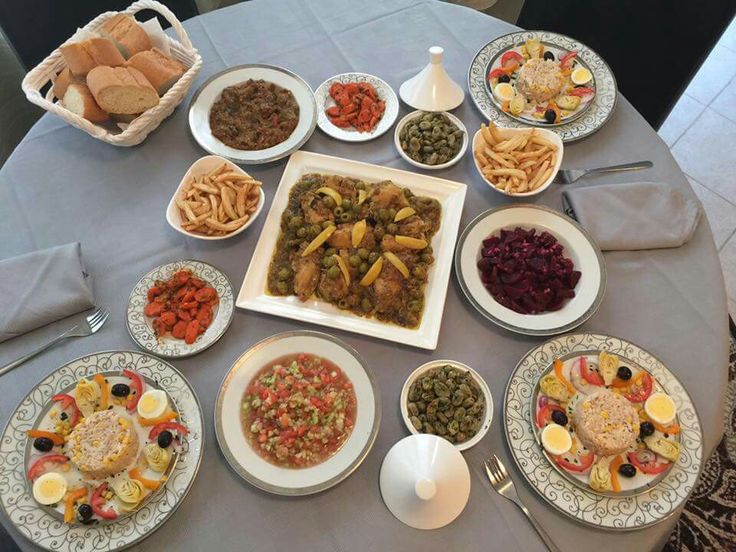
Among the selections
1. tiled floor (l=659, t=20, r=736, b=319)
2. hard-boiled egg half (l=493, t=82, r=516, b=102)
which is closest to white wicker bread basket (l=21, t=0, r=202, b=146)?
hard-boiled egg half (l=493, t=82, r=516, b=102)

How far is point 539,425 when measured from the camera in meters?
1.77

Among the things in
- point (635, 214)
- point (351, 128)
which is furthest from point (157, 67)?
point (635, 214)

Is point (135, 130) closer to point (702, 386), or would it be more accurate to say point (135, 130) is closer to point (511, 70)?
point (511, 70)

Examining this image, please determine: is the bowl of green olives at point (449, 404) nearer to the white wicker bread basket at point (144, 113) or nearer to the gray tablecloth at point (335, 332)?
the gray tablecloth at point (335, 332)

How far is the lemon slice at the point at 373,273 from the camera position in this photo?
2.02 meters

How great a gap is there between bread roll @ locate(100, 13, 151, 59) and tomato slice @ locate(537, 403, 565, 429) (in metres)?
2.35

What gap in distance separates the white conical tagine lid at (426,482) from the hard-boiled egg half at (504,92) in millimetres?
1704

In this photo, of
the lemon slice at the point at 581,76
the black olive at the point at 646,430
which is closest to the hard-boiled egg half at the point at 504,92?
the lemon slice at the point at 581,76

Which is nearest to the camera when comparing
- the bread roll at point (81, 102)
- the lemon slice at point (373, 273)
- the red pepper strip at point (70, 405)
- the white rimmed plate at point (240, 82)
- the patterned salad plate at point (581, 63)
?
the red pepper strip at point (70, 405)

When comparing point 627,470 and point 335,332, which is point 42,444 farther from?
point 627,470

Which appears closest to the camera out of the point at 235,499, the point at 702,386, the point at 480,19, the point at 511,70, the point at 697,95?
the point at 235,499

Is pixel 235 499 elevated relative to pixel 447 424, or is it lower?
lower

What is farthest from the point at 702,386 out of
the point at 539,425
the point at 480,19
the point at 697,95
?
the point at 697,95

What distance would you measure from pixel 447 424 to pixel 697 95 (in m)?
4.42
